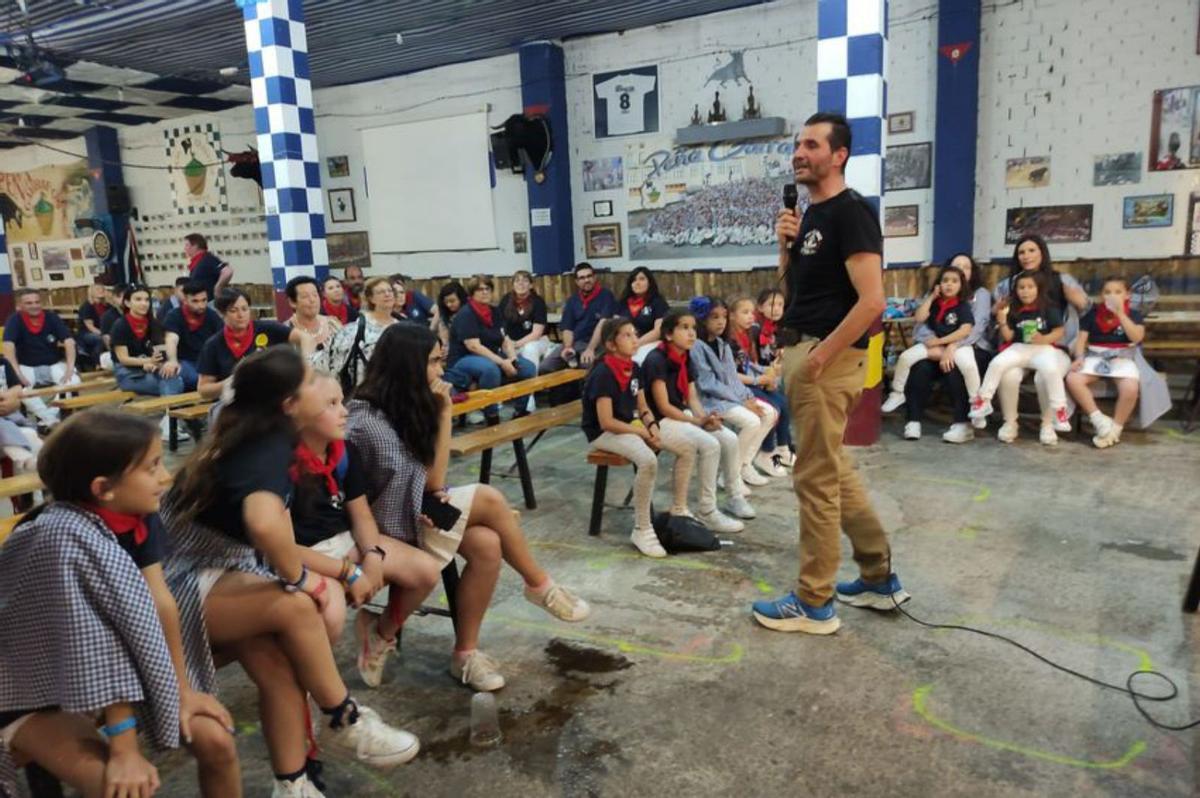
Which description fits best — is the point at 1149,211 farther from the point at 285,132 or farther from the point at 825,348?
the point at 285,132

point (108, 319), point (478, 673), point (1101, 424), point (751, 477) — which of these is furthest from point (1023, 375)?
point (108, 319)

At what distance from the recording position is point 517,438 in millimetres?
4262

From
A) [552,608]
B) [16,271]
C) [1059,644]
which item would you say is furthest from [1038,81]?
[16,271]

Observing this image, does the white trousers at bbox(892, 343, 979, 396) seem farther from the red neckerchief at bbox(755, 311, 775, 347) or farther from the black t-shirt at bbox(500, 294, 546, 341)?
the black t-shirt at bbox(500, 294, 546, 341)

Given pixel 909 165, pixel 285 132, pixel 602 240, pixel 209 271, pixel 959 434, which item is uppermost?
pixel 285 132

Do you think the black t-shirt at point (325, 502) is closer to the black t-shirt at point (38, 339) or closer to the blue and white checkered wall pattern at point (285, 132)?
the blue and white checkered wall pattern at point (285, 132)

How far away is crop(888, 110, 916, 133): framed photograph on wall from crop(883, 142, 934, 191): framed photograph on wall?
14 cm

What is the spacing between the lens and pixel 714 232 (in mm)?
8688

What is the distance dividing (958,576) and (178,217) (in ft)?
42.7

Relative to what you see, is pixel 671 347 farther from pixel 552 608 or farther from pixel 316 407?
pixel 316 407

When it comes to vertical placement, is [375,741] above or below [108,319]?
below

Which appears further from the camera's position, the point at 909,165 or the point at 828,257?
the point at 909,165

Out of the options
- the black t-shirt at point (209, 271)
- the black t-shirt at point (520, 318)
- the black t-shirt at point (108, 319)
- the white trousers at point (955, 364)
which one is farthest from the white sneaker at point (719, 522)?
the black t-shirt at point (108, 319)

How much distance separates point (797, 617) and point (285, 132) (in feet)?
17.0
